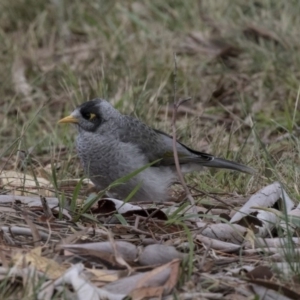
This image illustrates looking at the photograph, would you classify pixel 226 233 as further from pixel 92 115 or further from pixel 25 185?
pixel 92 115

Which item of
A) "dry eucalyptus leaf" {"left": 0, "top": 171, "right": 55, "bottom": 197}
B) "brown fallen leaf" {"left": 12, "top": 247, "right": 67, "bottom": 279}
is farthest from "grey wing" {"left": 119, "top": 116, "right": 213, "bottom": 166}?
"brown fallen leaf" {"left": 12, "top": 247, "right": 67, "bottom": 279}

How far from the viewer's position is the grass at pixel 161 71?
769 centimetres

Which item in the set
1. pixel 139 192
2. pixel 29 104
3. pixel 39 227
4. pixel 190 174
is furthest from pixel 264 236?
pixel 29 104

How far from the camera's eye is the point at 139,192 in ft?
21.5

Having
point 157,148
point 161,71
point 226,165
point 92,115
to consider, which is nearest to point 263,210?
point 226,165

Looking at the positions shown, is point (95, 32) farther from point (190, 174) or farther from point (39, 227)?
point (39, 227)

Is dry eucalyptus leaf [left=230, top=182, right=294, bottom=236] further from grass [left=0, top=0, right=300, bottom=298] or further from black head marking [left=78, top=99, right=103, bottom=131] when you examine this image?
black head marking [left=78, top=99, right=103, bottom=131]

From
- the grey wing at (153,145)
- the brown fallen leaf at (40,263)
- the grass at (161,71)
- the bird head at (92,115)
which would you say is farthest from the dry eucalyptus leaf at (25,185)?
the brown fallen leaf at (40,263)

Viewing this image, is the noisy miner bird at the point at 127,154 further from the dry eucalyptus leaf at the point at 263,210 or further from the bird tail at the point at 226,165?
the dry eucalyptus leaf at the point at 263,210

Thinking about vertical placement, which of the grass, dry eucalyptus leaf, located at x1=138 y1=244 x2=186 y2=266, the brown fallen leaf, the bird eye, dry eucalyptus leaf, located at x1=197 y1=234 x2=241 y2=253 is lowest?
the grass

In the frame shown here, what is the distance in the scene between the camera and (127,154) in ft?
21.7

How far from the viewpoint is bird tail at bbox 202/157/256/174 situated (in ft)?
21.3

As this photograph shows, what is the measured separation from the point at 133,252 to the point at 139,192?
1.98 meters

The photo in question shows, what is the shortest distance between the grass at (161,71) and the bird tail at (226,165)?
75 mm
